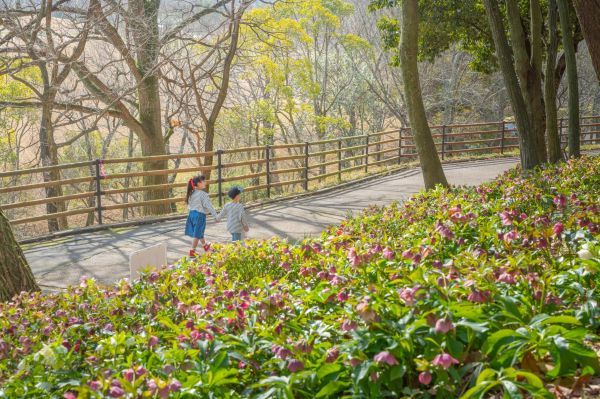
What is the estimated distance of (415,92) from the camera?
1244 centimetres

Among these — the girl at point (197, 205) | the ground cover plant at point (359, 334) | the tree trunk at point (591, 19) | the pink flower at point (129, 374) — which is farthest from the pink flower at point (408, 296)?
the girl at point (197, 205)

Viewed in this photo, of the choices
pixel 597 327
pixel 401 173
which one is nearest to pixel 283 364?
pixel 597 327

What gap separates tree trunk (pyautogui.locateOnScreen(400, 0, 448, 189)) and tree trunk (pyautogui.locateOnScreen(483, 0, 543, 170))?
1.30m

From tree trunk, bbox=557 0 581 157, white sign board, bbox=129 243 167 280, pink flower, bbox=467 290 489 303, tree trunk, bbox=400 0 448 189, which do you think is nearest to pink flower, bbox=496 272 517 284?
pink flower, bbox=467 290 489 303

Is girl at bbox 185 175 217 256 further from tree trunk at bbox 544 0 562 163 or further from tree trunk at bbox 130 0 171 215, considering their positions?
tree trunk at bbox 544 0 562 163

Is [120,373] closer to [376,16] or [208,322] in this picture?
[208,322]

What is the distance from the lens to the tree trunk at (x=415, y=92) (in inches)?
480

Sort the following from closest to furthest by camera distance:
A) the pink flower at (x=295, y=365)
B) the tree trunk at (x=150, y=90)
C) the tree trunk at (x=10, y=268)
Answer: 1. the pink flower at (x=295, y=365)
2. the tree trunk at (x=10, y=268)
3. the tree trunk at (x=150, y=90)

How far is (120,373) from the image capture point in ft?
9.82

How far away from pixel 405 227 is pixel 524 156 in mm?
6318

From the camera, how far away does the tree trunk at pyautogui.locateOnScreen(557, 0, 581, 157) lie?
45.6 feet

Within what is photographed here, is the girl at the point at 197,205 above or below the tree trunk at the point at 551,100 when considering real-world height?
below

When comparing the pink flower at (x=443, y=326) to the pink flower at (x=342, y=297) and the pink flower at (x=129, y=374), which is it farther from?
the pink flower at (x=129, y=374)

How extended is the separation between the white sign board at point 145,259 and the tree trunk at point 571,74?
9.82m
